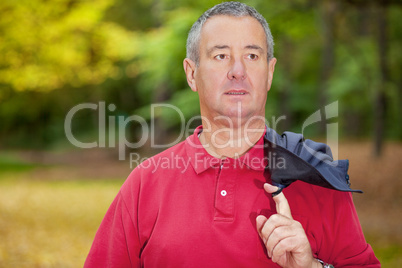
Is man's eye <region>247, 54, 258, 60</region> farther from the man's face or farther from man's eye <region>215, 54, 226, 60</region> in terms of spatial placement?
man's eye <region>215, 54, 226, 60</region>

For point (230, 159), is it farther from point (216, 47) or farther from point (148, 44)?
point (148, 44)

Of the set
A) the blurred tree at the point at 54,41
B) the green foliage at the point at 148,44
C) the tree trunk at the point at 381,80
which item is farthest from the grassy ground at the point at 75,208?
the blurred tree at the point at 54,41

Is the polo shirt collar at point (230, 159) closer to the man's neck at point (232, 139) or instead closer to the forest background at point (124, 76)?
the man's neck at point (232, 139)

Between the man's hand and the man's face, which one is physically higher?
the man's face

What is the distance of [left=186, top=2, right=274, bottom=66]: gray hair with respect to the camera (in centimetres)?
181

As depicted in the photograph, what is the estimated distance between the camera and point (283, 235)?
60.0 inches

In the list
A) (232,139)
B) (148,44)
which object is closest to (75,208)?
(148,44)

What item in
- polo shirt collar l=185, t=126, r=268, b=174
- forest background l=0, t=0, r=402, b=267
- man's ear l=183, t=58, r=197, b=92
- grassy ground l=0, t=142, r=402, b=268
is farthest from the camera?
forest background l=0, t=0, r=402, b=267

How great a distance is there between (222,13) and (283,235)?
3.06ft

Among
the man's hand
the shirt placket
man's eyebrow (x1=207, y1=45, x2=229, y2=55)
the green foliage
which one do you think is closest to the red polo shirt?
the shirt placket

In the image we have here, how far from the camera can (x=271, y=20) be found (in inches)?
421

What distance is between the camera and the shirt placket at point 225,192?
1.66m

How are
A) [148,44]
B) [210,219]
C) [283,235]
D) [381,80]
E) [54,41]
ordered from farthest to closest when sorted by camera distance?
[54,41] < [148,44] < [381,80] < [210,219] < [283,235]

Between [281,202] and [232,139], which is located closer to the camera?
[281,202]
